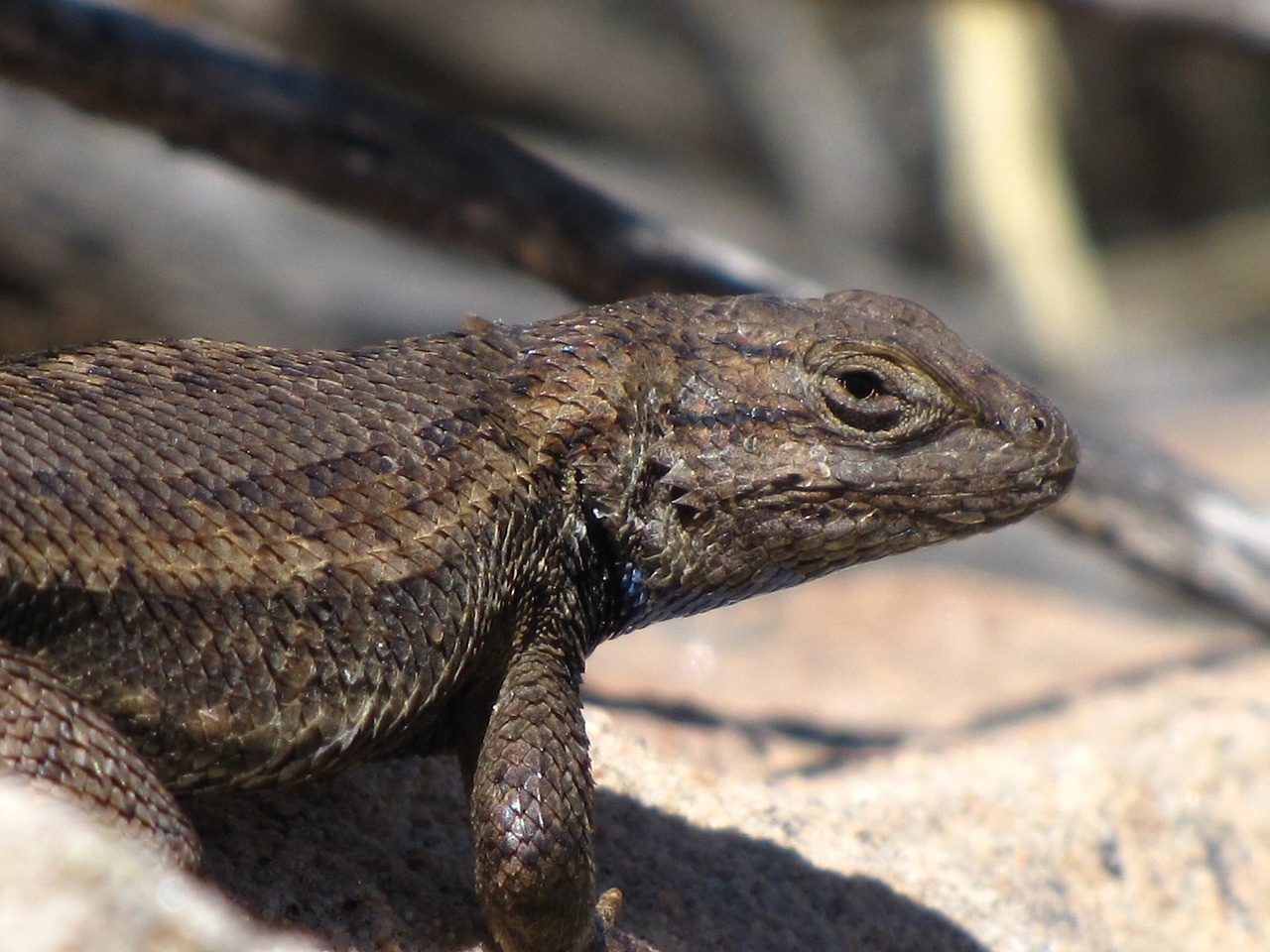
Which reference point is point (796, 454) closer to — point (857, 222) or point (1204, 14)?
point (1204, 14)

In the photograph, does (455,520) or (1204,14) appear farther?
(1204,14)

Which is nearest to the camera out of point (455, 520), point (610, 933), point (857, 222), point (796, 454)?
point (455, 520)

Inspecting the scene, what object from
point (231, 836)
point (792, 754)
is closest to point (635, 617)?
point (231, 836)

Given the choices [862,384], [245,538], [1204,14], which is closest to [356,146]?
[862,384]

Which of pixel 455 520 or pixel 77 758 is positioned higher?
pixel 455 520

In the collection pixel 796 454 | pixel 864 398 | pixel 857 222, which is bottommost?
pixel 796 454

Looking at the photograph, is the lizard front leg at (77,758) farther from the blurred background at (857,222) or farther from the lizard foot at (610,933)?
the blurred background at (857,222)

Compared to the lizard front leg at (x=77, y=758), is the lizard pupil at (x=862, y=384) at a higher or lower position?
higher

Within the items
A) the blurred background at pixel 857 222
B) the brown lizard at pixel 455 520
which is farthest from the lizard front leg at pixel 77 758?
the blurred background at pixel 857 222
